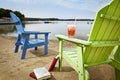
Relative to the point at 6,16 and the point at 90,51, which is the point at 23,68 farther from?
the point at 6,16

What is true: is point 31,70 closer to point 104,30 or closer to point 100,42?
point 100,42

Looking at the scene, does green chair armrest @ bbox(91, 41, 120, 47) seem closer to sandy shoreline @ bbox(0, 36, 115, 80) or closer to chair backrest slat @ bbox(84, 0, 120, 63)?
chair backrest slat @ bbox(84, 0, 120, 63)

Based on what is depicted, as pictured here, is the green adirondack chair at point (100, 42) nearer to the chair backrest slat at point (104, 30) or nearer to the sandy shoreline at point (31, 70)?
the chair backrest slat at point (104, 30)

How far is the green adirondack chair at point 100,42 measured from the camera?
183 cm

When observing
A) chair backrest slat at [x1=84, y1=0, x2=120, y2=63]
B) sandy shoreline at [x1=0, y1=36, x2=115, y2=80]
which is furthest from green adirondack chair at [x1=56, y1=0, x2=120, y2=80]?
sandy shoreline at [x1=0, y1=36, x2=115, y2=80]

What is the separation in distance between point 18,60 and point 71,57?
1.82 m

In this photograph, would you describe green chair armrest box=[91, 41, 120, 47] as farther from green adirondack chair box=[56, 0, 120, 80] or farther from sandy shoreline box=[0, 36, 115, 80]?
sandy shoreline box=[0, 36, 115, 80]

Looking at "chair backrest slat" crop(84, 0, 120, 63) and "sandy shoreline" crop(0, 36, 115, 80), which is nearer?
"chair backrest slat" crop(84, 0, 120, 63)

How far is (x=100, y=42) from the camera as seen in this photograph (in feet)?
6.60

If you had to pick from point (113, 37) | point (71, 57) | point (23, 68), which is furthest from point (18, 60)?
point (113, 37)

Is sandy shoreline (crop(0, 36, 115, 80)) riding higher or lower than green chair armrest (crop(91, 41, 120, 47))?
lower

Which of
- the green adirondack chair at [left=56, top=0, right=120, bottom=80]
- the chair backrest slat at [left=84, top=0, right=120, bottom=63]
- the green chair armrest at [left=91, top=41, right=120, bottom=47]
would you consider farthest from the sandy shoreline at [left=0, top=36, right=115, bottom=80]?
the green chair armrest at [left=91, top=41, right=120, bottom=47]

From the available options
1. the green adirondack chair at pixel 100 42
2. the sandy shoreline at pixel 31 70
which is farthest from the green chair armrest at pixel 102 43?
the sandy shoreline at pixel 31 70

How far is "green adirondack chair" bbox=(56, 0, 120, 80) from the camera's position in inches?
72.2
